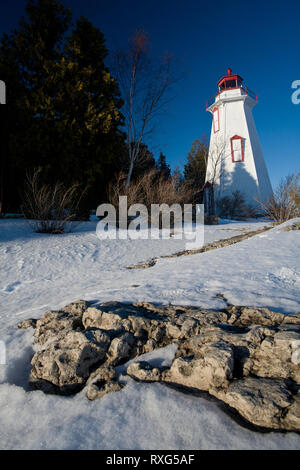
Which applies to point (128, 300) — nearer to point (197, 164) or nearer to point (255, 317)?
point (255, 317)

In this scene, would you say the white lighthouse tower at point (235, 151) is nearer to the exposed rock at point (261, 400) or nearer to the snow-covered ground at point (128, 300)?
the snow-covered ground at point (128, 300)

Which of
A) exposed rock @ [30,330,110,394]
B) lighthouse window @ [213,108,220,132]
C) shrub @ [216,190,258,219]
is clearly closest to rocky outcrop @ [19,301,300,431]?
exposed rock @ [30,330,110,394]

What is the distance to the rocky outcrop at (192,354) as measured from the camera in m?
1.16

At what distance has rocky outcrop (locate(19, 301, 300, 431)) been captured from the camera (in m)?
1.16

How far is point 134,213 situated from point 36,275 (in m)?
5.63

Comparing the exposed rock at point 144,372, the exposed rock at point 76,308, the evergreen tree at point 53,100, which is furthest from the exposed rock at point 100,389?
the evergreen tree at point 53,100

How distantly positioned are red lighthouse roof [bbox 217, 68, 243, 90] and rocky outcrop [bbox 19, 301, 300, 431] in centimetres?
2374

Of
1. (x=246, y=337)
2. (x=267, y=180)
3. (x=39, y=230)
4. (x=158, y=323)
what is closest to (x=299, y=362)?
(x=246, y=337)

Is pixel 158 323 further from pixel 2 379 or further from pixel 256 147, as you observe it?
pixel 256 147

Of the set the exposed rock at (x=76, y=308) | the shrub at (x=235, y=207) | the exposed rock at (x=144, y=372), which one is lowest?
the exposed rock at (x=144, y=372)

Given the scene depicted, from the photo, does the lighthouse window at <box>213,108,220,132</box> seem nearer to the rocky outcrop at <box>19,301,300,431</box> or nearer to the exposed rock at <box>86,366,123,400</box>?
the rocky outcrop at <box>19,301,300,431</box>

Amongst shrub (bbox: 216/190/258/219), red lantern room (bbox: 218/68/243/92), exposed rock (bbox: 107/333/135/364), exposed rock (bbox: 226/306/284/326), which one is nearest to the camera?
exposed rock (bbox: 107/333/135/364)

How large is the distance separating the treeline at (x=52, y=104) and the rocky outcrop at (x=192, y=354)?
318 inches

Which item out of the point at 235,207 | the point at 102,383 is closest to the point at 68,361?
the point at 102,383
